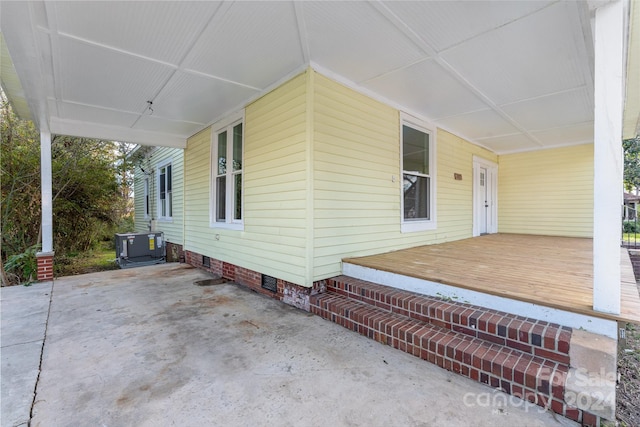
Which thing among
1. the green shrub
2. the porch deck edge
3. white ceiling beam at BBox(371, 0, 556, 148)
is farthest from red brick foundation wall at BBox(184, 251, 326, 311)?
white ceiling beam at BBox(371, 0, 556, 148)

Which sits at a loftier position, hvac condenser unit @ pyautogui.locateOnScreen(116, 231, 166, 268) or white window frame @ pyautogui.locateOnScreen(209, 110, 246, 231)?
white window frame @ pyautogui.locateOnScreen(209, 110, 246, 231)

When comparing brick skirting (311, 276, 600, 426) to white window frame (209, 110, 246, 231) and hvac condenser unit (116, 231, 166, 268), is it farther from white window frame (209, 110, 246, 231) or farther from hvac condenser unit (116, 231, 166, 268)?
hvac condenser unit (116, 231, 166, 268)

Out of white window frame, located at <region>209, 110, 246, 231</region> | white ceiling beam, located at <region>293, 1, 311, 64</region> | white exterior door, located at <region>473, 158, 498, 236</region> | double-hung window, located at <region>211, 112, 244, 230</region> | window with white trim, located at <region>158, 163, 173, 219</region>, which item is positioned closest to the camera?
white ceiling beam, located at <region>293, 1, 311, 64</region>

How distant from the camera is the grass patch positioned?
6431 mm

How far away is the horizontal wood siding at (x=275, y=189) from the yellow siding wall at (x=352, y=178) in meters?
0.21

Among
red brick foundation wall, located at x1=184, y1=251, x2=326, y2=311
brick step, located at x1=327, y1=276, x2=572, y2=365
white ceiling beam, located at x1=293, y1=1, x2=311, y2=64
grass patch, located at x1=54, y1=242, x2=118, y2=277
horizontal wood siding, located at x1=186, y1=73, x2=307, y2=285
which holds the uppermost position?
white ceiling beam, located at x1=293, y1=1, x2=311, y2=64

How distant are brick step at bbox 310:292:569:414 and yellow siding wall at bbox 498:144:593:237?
704 cm

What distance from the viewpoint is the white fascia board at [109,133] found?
16.5 feet

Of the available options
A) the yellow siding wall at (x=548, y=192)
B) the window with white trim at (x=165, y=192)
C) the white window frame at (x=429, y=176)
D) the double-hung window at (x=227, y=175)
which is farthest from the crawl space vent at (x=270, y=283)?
the yellow siding wall at (x=548, y=192)

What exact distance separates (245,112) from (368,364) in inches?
156

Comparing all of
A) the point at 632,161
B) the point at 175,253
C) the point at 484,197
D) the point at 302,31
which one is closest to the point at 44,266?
the point at 175,253

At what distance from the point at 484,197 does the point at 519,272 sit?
530cm

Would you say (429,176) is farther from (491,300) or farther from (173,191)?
(173,191)

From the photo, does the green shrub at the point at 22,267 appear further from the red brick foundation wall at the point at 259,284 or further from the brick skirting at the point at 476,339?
the brick skirting at the point at 476,339
